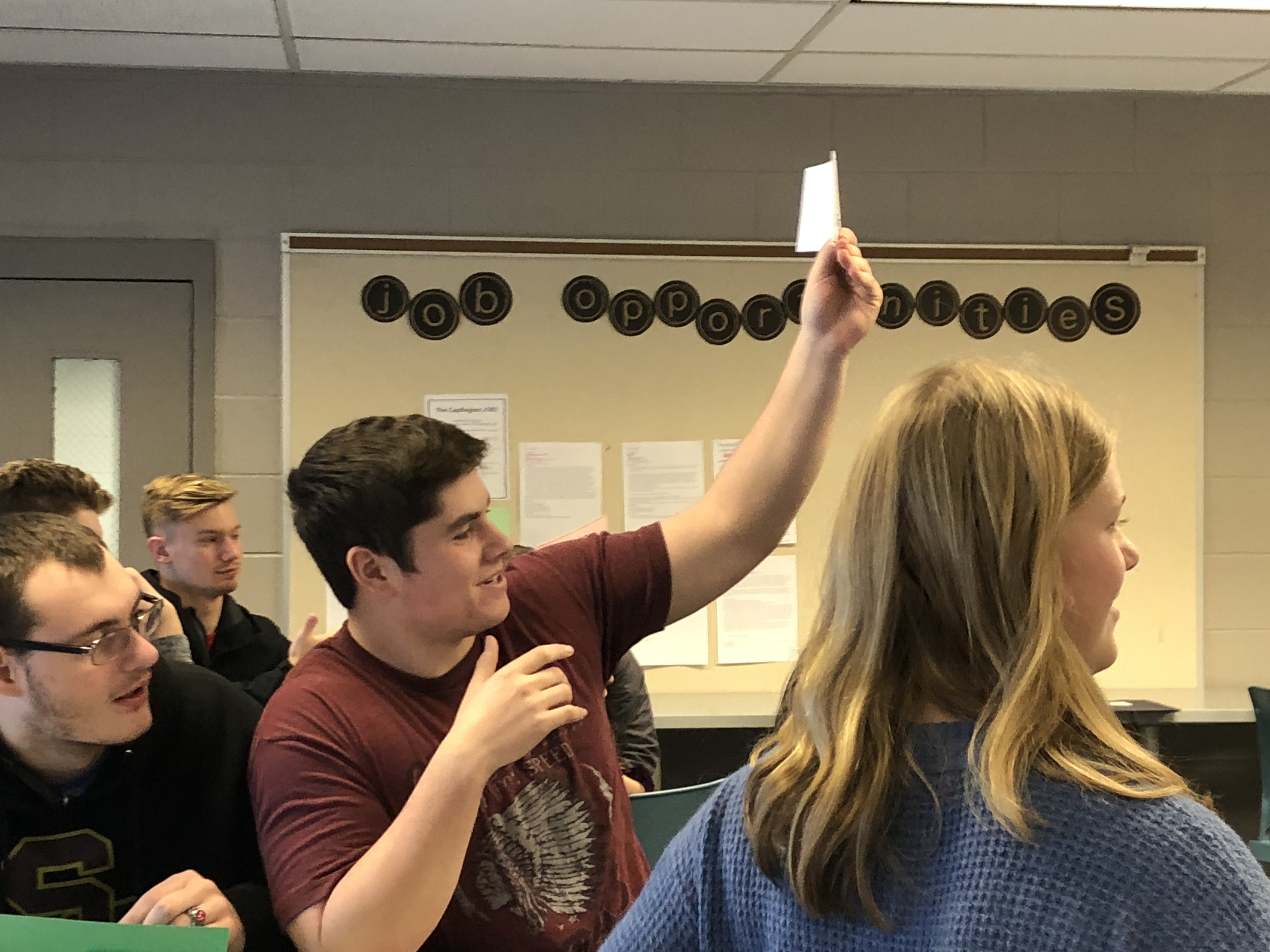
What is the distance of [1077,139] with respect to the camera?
373cm

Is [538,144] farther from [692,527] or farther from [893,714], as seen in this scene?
[893,714]

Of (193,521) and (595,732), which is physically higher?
(193,521)

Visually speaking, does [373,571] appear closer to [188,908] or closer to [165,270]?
[188,908]

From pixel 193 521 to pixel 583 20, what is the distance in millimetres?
1599

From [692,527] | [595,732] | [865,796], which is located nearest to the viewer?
[865,796]

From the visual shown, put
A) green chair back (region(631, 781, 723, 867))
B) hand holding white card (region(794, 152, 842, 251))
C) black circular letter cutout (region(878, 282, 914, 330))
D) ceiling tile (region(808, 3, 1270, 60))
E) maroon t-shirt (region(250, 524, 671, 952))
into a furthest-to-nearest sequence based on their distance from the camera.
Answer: black circular letter cutout (region(878, 282, 914, 330)), ceiling tile (region(808, 3, 1270, 60)), green chair back (region(631, 781, 723, 867)), hand holding white card (region(794, 152, 842, 251)), maroon t-shirt (region(250, 524, 671, 952))

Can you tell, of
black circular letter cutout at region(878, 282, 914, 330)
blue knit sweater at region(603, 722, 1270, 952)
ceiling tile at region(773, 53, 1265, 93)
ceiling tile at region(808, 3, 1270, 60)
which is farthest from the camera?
black circular letter cutout at region(878, 282, 914, 330)

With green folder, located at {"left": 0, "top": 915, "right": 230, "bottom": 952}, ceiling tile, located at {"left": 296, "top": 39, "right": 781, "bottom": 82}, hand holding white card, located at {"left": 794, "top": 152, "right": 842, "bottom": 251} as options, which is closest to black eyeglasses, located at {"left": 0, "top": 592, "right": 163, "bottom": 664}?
green folder, located at {"left": 0, "top": 915, "right": 230, "bottom": 952}

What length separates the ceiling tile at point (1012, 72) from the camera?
3.27m

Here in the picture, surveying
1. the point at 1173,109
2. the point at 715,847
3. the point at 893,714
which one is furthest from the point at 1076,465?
the point at 1173,109

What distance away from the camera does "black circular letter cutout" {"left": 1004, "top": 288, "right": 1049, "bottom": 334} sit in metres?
3.71

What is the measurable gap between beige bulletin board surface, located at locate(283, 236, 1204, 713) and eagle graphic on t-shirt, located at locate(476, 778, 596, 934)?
2143 mm

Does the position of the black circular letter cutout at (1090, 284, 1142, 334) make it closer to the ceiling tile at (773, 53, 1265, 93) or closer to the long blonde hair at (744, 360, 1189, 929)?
the ceiling tile at (773, 53, 1265, 93)

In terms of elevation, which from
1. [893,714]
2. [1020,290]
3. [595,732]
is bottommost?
[595,732]
